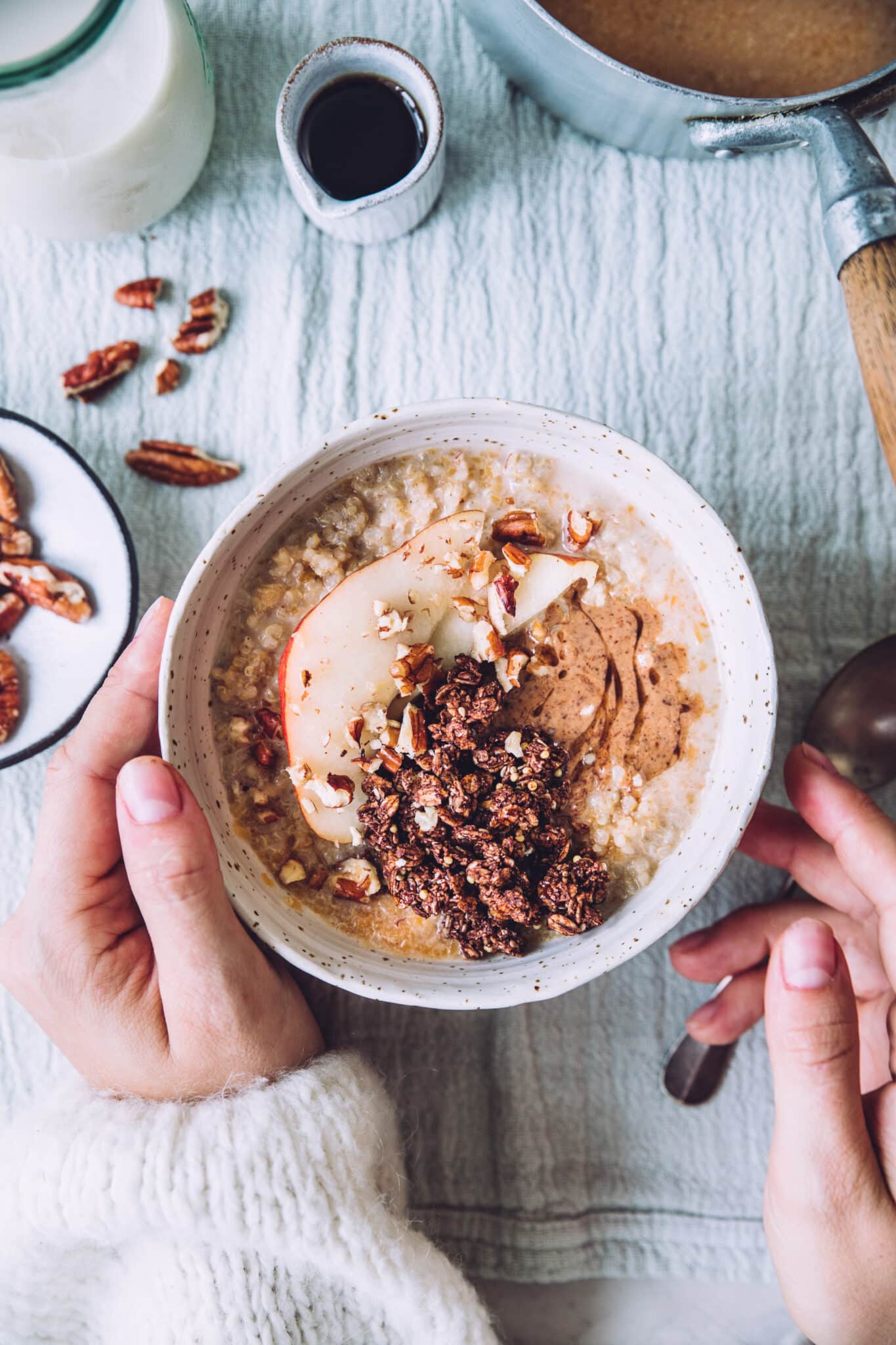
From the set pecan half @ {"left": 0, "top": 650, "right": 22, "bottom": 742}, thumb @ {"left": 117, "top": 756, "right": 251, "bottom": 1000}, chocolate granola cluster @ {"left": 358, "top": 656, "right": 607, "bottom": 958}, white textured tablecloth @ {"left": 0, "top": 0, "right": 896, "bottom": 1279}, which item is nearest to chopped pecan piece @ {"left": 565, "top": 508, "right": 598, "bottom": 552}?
chocolate granola cluster @ {"left": 358, "top": 656, "right": 607, "bottom": 958}

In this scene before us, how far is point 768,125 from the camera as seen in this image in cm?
84

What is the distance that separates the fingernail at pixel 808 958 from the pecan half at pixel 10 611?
2.53ft

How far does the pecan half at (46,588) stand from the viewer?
1.00 m

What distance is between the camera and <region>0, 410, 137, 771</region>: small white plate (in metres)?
1.00

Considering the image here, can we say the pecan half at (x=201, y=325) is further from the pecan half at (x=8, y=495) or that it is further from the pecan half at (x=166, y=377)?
the pecan half at (x=8, y=495)

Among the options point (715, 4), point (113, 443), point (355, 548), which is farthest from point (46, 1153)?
point (715, 4)

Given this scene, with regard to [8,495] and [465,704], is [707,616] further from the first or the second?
[8,495]

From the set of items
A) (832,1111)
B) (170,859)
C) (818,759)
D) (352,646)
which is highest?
(352,646)

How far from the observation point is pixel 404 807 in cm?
81

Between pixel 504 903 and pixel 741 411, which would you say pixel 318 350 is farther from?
pixel 504 903

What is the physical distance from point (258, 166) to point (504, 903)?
79 cm

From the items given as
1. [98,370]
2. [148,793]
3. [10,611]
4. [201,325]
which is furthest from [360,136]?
[148,793]

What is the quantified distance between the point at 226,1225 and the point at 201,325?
0.83m

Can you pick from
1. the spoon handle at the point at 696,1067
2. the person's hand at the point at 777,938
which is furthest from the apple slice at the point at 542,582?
the spoon handle at the point at 696,1067
